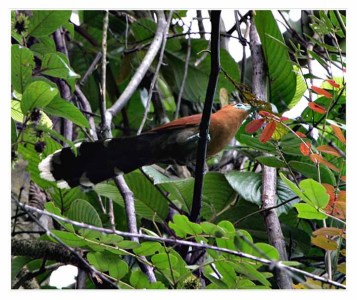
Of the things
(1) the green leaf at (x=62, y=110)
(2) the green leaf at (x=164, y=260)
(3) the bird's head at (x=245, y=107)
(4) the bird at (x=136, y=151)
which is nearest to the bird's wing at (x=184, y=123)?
(4) the bird at (x=136, y=151)

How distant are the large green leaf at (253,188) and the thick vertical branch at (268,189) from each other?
0.02 metres

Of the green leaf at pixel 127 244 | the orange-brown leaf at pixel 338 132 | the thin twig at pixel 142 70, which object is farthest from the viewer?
the thin twig at pixel 142 70

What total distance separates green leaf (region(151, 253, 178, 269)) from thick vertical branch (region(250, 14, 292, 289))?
0.25 m

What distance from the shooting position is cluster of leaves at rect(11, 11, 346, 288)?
1.30 m

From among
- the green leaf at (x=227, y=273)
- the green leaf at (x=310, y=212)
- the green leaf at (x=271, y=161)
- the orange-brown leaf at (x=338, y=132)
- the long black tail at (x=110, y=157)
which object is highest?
the orange-brown leaf at (x=338, y=132)

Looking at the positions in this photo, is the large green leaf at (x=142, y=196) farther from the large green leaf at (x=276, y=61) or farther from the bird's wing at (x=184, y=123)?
the large green leaf at (x=276, y=61)

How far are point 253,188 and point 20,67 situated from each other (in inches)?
27.2

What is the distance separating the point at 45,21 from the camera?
1667 mm

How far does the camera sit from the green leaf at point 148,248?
1.33m

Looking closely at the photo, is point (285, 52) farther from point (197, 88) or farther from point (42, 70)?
point (42, 70)

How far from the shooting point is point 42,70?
156 cm

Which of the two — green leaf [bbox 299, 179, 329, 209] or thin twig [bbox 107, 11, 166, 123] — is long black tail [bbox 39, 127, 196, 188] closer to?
thin twig [bbox 107, 11, 166, 123]

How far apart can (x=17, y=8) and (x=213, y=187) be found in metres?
0.69

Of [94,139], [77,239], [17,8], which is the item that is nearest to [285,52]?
[94,139]
